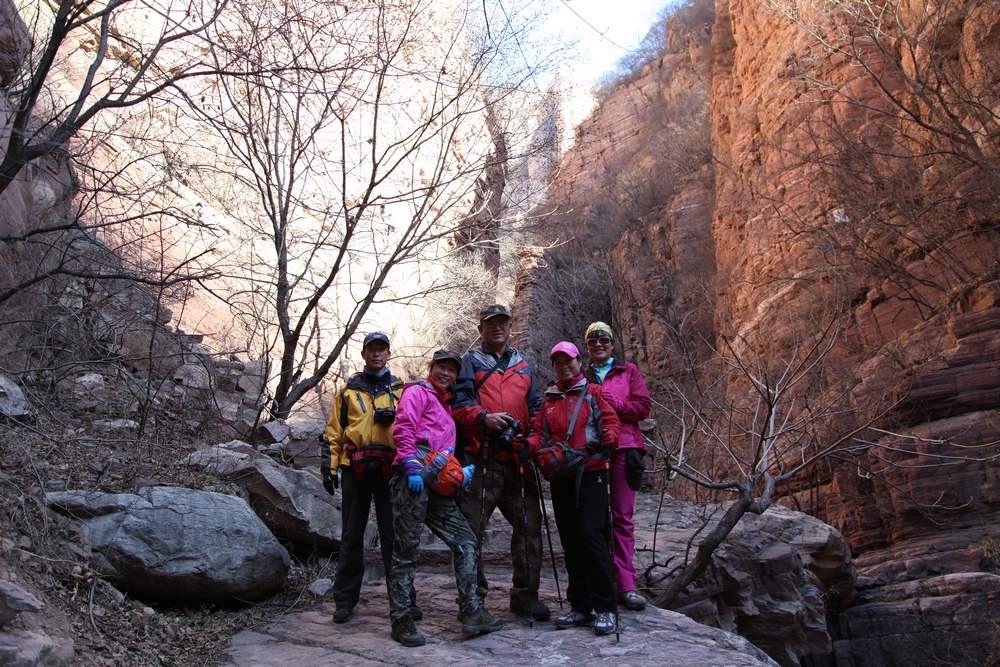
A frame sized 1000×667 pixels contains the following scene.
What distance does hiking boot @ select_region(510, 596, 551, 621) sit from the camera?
200 inches

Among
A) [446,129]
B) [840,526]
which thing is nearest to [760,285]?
[840,526]

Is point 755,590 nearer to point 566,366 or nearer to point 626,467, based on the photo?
point 626,467

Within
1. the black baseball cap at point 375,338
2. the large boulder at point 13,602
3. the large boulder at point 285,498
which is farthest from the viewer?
the large boulder at point 285,498

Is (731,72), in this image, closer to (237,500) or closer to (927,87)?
(927,87)

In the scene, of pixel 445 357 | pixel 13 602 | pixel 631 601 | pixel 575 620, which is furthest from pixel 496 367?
pixel 13 602

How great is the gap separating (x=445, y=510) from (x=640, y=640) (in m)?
1.40

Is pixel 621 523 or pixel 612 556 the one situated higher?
pixel 621 523

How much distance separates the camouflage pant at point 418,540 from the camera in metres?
4.74

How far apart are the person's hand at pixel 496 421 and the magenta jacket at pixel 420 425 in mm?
249

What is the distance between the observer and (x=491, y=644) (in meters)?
4.62

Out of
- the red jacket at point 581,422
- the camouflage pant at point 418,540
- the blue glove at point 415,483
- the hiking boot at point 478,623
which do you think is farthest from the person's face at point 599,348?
the hiking boot at point 478,623

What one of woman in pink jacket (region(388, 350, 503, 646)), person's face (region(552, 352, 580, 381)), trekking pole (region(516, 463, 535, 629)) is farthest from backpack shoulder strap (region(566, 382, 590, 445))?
woman in pink jacket (region(388, 350, 503, 646))

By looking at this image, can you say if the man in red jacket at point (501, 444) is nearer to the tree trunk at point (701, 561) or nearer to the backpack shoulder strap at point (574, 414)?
the backpack shoulder strap at point (574, 414)

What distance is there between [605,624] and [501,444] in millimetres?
1268
